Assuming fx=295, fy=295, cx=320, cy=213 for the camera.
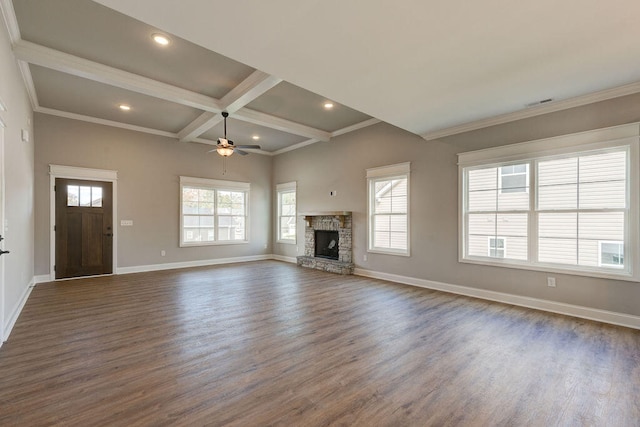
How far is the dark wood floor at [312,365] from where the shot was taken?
6.41 ft

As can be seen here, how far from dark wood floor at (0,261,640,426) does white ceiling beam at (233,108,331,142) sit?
11.1 feet

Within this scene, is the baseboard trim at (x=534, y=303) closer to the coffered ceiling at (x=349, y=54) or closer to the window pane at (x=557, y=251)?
the window pane at (x=557, y=251)

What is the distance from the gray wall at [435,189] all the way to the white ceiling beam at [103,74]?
3.16m

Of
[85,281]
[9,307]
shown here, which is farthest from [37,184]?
[9,307]

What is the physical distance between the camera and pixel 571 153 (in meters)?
3.97

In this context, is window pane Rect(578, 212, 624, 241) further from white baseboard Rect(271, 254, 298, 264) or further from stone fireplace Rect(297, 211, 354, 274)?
white baseboard Rect(271, 254, 298, 264)

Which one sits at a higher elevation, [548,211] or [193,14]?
[193,14]

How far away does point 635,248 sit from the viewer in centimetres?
355

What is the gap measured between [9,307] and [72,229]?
3.22 metres

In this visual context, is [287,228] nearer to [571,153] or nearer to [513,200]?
[513,200]

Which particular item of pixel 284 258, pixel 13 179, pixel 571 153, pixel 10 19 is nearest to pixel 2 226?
pixel 13 179

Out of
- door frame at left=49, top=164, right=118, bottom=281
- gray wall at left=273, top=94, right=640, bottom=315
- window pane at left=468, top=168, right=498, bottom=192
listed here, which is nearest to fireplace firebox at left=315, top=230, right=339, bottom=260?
gray wall at left=273, top=94, right=640, bottom=315

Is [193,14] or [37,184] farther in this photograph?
[37,184]

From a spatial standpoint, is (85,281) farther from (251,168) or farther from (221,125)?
(251,168)
